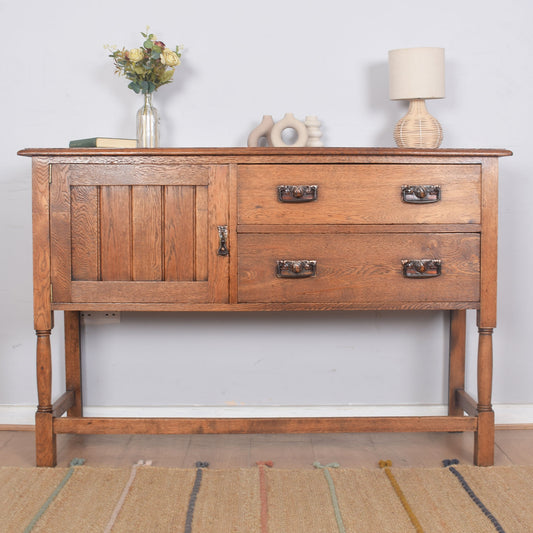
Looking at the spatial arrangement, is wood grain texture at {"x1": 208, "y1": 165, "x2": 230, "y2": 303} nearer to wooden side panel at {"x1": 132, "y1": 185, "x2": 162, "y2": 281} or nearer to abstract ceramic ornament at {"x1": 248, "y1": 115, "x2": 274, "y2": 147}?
wooden side panel at {"x1": 132, "y1": 185, "x2": 162, "y2": 281}

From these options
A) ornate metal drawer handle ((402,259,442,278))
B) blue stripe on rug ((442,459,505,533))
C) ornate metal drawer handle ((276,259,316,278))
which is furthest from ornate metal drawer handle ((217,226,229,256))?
blue stripe on rug ((442,459,505,533))

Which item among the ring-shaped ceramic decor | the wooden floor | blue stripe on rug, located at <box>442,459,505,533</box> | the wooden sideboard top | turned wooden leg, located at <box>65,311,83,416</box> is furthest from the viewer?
turned wooden leg, located at <box>65,311,83,416</box>

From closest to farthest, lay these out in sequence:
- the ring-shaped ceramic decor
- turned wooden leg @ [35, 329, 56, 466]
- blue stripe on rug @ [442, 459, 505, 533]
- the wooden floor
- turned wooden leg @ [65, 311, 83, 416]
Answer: blue stripe on rug @ [442, 459, 505, 533]
turned wooden leg @ [35, 329, 56, 466]
the wooden floor
the ring-shaped ceramic decor
turned wooden leg @ [65, 311, 83, 416]

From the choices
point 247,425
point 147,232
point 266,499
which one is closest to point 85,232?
point 147,232

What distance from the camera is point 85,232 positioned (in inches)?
75.9

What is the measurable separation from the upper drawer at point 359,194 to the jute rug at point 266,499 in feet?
2.42

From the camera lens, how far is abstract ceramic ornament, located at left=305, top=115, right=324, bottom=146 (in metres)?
2.25

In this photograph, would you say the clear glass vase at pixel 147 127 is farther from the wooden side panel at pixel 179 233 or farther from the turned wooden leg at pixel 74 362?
the turned wooden leg at pixel 74 362

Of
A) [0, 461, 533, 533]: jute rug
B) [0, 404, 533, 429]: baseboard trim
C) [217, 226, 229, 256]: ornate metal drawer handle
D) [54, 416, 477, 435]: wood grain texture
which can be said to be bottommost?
[0, 461, 533, 533]: jute rug

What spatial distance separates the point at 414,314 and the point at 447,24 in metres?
1.04

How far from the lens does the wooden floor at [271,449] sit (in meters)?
2.11

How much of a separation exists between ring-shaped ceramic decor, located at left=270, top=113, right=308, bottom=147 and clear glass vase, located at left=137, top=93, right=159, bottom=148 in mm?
381

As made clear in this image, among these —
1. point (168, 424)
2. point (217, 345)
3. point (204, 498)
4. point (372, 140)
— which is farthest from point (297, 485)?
point (372, 140)

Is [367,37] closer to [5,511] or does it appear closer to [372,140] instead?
[372,140]
